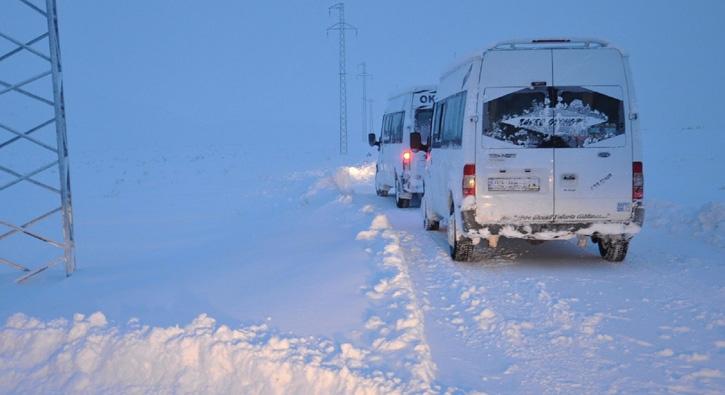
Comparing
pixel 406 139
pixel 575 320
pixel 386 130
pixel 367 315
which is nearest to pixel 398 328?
pixel 367 315

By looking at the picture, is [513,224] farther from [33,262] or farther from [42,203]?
[42,203]

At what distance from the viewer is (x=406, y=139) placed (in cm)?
1697

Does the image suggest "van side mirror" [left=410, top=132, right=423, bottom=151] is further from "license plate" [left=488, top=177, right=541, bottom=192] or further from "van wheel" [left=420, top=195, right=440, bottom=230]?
"license plate" [left=488, top=177, right=541, bottom=192]

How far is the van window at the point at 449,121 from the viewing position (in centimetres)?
985

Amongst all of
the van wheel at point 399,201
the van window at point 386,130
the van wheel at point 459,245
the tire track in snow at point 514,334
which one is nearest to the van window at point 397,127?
the van window at point 386,130

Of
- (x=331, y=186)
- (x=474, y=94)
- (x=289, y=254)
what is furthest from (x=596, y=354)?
(x=331, y=186)

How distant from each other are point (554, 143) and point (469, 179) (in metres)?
1.22

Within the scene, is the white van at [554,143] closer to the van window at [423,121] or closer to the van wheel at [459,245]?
the van wheel at [459,245]

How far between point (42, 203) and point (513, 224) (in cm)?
1624

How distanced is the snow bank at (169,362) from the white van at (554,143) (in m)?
4.37

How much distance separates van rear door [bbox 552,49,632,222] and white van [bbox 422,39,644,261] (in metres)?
0.01

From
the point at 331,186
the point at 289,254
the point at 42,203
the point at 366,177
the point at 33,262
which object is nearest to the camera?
the point at 289,254

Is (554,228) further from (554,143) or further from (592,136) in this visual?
(592,136)

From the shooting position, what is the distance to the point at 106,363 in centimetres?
522
